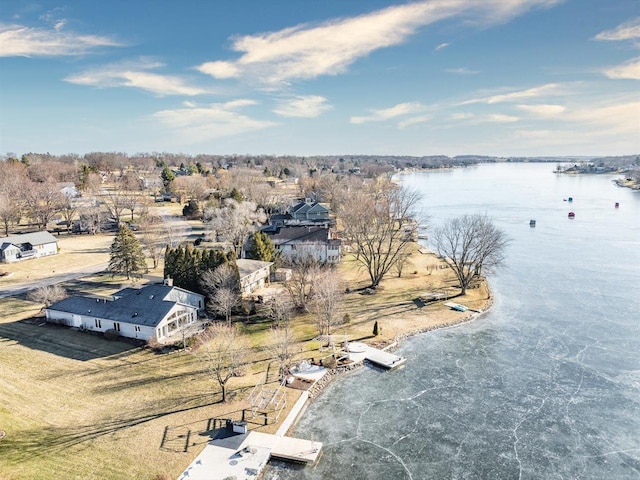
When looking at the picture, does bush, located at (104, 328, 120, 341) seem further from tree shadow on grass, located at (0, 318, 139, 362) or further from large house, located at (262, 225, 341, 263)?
large house, located at (262, 225, 341, 263)

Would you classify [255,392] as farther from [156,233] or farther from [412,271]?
[156,233]

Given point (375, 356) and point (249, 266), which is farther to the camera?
point (249, 266)

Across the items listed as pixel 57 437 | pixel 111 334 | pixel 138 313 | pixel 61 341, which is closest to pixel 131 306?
pixel 138 313

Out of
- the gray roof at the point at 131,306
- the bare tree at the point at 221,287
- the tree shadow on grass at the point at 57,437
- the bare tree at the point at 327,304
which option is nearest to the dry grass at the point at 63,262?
the gray roof at the point at 131,306

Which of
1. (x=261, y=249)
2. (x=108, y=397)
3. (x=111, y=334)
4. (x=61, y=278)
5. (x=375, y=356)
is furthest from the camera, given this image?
(x=261, y=249)

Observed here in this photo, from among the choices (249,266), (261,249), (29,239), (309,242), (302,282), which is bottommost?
(302,282)

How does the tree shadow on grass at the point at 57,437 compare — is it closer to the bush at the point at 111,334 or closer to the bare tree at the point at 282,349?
the bare tree at the point at 282,349

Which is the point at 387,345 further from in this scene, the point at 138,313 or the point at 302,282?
the point at 138,313
